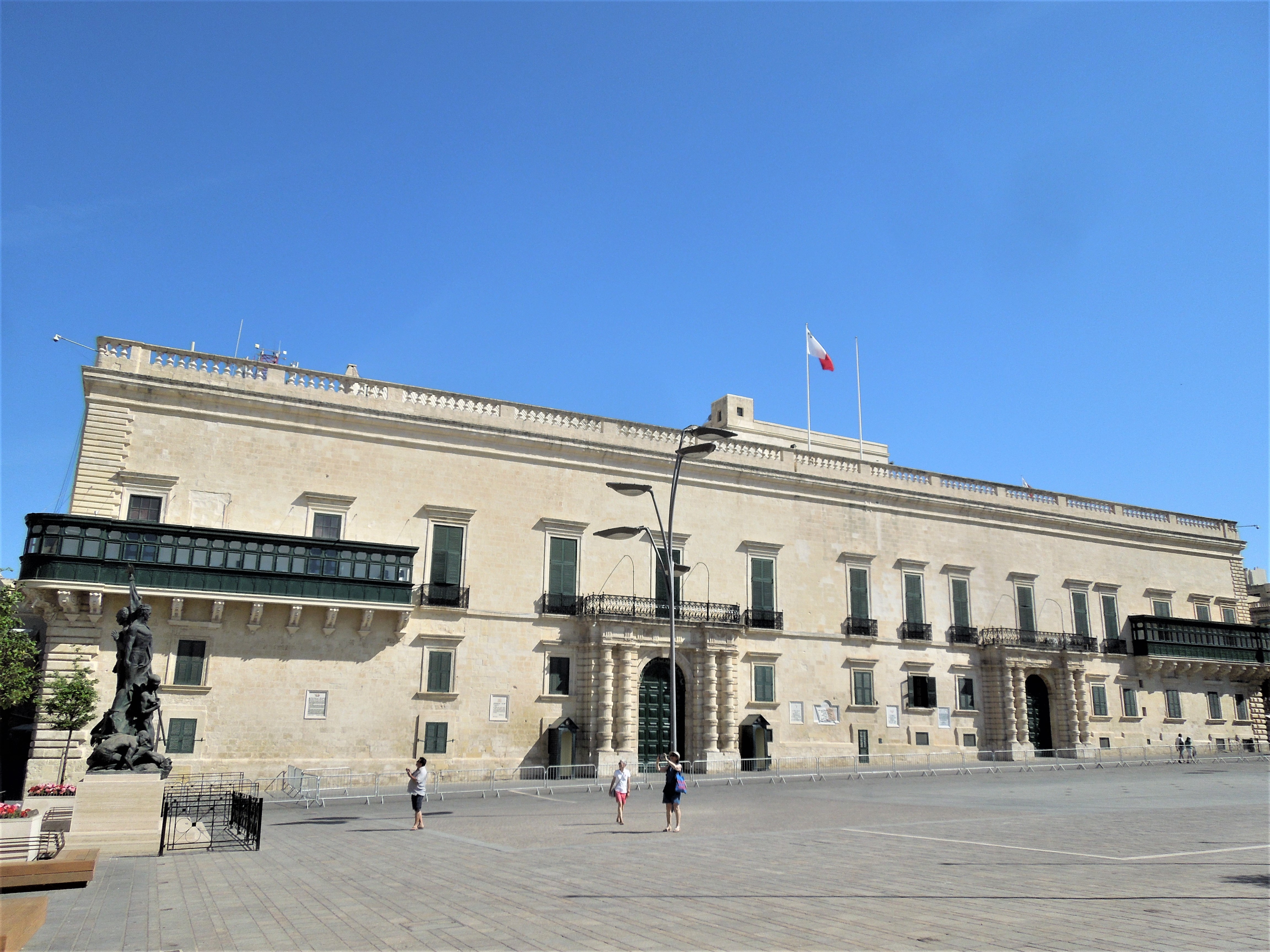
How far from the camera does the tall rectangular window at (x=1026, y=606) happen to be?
136ft

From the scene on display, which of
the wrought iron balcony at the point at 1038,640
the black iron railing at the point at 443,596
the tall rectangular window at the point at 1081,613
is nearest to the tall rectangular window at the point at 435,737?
the black iron railing at the point at 443,596

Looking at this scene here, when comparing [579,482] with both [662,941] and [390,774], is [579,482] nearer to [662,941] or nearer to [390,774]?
[390,774]

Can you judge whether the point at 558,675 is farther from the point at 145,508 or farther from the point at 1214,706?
the point at 1214,706

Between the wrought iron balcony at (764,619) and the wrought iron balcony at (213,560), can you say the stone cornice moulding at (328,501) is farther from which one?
the wrought iron balcony at (764,619)

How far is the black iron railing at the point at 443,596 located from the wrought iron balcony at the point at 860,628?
15908mm

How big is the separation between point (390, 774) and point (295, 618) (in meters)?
5.55

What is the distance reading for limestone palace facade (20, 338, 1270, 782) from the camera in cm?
2591

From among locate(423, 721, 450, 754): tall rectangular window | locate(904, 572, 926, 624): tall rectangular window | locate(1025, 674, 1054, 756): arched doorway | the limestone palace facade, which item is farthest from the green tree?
locate(1025, 674, 1054, 756): arched doorway

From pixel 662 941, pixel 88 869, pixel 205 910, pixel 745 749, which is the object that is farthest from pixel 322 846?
pixel 745 749

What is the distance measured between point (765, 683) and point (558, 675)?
844 centimetres

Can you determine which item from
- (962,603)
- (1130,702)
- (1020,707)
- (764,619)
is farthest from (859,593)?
(1130,702)

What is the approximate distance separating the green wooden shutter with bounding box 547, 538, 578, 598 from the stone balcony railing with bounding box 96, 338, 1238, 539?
395 centimetres

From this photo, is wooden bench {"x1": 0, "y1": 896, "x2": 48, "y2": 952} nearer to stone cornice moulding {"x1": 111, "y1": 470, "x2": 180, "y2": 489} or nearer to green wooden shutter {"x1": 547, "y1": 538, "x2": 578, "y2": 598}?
stone cornice moulding {"x1": 111, "y1": 470, "x2": 180, "y2": 489}

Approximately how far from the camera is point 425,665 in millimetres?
28891
